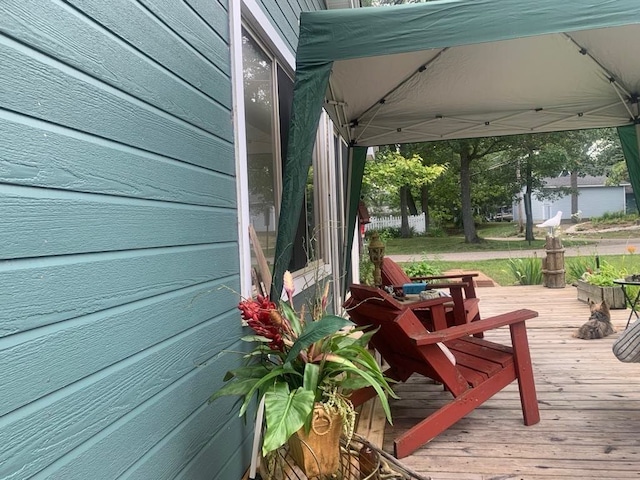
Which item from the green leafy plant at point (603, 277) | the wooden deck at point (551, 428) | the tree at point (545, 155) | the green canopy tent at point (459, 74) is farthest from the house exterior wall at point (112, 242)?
the tree at point (545, 155)

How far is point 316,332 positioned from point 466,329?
127 cm

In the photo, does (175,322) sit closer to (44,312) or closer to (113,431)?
(113,431)

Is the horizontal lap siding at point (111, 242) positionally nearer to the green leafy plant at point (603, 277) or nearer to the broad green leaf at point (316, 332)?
the broad green leaf at point (316, 332)

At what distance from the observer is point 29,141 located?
2.99ft

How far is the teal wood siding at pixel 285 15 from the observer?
2.74 meters

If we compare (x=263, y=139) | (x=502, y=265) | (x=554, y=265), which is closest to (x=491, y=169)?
(x=502, y=265)

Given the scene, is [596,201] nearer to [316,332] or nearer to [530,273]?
[530,273]

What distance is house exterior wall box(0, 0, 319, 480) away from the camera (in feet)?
2.90

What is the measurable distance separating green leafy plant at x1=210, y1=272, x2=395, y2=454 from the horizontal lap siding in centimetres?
19

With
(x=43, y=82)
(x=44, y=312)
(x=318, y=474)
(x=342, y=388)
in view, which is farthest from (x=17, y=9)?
(x=318, y=474)

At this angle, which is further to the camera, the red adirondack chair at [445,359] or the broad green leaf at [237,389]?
the red adirondack chair at [445,359]

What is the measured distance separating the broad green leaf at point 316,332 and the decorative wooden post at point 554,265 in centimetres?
709

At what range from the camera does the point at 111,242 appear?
115 centimetres

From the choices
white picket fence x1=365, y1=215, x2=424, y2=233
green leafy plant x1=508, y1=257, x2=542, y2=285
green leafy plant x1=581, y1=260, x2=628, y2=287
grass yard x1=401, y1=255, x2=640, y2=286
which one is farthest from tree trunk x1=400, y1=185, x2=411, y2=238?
green leafy plant x1=581, y1=260, x2=628, y2=287
